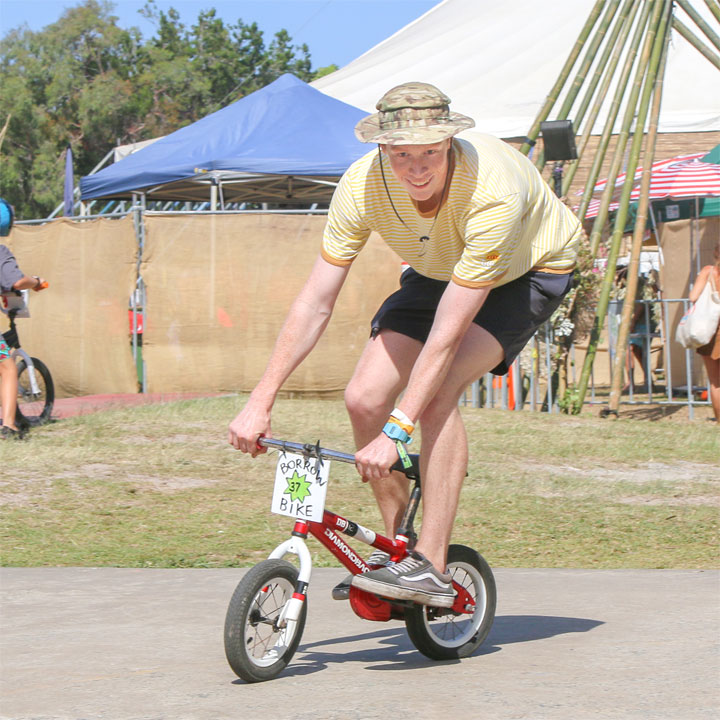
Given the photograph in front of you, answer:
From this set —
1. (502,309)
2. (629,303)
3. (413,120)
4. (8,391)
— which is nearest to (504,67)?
(629,303)

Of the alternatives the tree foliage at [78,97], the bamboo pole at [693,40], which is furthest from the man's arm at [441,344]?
the tree foliage at [78,97]

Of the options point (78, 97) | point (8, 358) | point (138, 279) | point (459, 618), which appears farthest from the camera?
point (78, 97)

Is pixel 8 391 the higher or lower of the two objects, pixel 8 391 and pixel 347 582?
the higher

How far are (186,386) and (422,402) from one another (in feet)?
30.2

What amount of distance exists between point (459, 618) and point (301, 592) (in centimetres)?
81

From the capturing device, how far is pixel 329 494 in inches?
295

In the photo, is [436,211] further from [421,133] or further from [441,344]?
[441,344]

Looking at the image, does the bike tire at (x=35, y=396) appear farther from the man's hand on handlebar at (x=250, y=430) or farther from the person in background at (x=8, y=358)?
the man's hand on handlebar at (x=250, y=430)

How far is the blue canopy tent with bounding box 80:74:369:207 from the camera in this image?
15.4m

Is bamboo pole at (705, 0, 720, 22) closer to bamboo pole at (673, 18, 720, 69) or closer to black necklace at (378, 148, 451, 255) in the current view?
bamboo pole at (673, 18, 720, 69)

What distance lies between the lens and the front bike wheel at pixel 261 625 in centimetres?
346

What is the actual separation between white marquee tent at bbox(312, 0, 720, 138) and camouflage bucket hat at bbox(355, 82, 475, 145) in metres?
17.0

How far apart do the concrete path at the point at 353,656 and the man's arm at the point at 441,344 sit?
2.84 ft

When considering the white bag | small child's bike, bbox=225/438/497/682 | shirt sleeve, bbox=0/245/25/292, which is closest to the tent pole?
shirt sleeve, bbox=0/245/25/292
